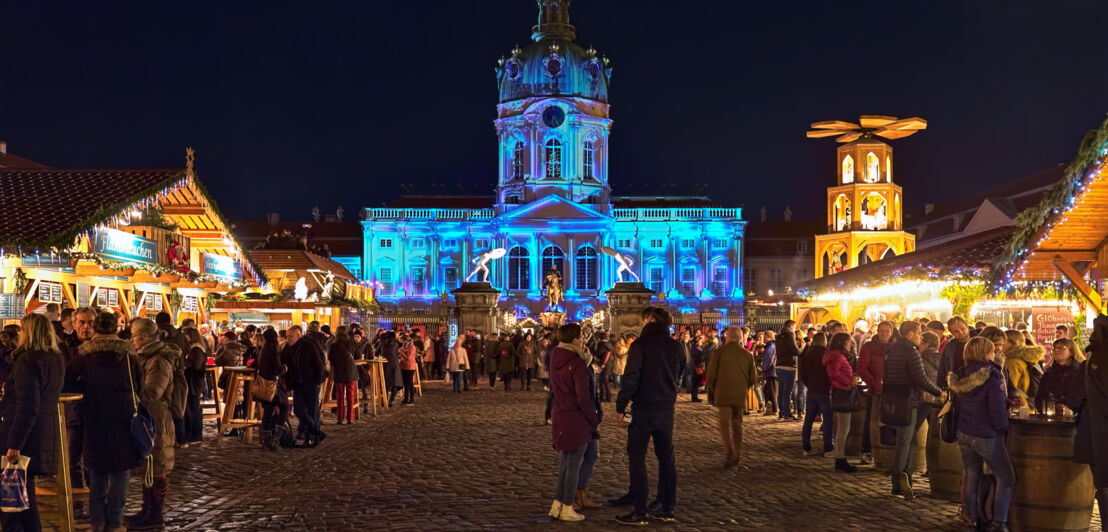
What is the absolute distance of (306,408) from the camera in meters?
15.9

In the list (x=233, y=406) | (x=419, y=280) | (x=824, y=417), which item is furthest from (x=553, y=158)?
(x=824, y=417)

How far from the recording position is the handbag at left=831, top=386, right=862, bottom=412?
13.4m

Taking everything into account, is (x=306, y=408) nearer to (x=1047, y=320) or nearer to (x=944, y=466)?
(x=944, y=466)

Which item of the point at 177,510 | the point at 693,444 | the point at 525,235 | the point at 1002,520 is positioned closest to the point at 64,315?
the point at 177,510

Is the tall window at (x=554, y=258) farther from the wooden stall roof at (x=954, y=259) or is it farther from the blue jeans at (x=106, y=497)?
the blue jeans at (x=106, y=497)

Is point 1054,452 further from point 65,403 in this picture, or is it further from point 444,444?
point 444,444

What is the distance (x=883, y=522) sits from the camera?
9.75 meters

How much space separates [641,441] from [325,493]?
10.7 feet

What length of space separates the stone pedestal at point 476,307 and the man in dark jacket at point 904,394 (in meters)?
30.4

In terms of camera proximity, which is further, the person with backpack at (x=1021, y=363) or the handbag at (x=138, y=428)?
the person with backpack at (x=1021, y=363)

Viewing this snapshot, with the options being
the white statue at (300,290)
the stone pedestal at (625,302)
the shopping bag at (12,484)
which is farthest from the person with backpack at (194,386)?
the stone pedestal at (625,302)

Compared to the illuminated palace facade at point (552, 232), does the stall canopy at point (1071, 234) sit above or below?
below

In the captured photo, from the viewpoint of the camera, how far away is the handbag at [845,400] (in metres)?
13.4

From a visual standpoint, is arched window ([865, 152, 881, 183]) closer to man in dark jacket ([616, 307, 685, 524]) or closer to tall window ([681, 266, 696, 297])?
man in dark jacket ([616, 307, 685, 524])
